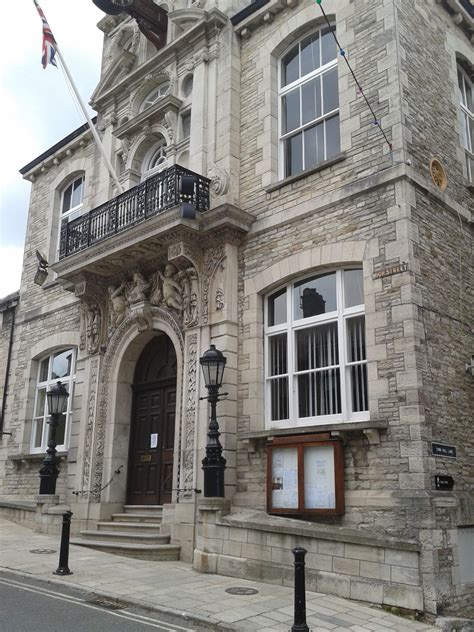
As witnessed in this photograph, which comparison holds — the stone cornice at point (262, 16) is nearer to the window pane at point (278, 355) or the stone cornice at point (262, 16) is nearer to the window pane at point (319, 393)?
the window pane at point (278, 355)

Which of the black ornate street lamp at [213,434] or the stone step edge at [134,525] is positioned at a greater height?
the black ornate street lamp at [213,434]

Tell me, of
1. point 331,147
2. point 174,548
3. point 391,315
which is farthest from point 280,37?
point 174,548

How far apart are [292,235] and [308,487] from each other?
4514 mm

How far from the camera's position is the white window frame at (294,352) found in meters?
10.4

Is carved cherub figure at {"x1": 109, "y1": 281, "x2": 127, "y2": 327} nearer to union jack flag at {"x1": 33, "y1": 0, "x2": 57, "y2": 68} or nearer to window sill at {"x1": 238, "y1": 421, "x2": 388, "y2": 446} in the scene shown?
window sill at {"x1": 238, "y1": 421, "x2": 388, "y2": 446}

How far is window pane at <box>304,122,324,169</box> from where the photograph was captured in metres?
12.3

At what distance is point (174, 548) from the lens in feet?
36.4

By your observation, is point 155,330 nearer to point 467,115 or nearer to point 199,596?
point 199,596

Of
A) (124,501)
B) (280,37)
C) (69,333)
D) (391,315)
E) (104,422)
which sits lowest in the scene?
(124,501)

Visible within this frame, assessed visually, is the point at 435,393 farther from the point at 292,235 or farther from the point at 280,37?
the point at 280,37

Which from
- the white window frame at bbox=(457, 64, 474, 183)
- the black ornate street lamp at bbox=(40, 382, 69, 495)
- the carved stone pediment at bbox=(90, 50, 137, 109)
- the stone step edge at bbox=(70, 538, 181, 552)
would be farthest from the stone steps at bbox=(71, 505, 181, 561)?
the carved stone pediment at bbox=(90, 50, 137, 109)

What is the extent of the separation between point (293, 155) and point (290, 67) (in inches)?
84.7

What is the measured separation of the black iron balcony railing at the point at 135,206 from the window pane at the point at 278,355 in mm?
3088

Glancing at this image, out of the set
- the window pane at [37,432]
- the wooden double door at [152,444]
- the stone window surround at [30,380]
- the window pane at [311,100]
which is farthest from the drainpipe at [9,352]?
the window pane at [311,100]
